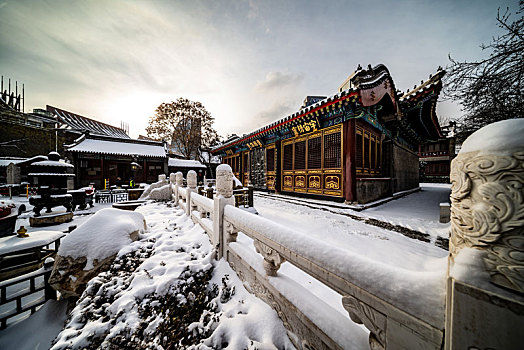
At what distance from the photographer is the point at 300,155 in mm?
8297

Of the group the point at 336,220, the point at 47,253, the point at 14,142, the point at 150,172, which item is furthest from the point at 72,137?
the point at 336,220

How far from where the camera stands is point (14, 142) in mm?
18047

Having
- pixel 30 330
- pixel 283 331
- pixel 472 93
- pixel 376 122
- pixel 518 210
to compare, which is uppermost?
pixel 376 122

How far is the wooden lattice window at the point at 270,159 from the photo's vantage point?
9.91 meters

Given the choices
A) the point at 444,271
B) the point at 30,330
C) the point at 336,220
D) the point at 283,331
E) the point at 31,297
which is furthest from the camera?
the point at 336,220

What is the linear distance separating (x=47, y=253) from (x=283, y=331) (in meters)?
5.70

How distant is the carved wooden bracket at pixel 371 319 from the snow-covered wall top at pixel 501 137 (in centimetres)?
96

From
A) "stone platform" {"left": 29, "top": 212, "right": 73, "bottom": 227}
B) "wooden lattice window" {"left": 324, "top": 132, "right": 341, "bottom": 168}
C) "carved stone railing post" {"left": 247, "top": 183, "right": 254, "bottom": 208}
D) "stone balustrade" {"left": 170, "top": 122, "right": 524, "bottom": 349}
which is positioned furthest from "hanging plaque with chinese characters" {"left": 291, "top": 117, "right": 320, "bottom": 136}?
"stone platform" {"left": 29, "top": 212, "right": 73, "bottom": 227}

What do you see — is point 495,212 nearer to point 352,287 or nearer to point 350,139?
point 352,287

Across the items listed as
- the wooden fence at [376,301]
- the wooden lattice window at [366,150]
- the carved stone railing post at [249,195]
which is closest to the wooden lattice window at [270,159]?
the carved stone railing post at [249,195]

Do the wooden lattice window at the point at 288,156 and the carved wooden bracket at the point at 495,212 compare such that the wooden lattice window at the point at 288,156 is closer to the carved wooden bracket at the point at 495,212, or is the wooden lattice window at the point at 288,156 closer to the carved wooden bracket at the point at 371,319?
the carved wooden bracket at the point at 371,319

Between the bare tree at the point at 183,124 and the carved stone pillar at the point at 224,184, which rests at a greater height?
the bare tree at the point at 183,124

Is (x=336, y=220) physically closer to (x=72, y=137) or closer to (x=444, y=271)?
(x=444, y=271)

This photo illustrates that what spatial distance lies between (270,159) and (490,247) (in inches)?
378
